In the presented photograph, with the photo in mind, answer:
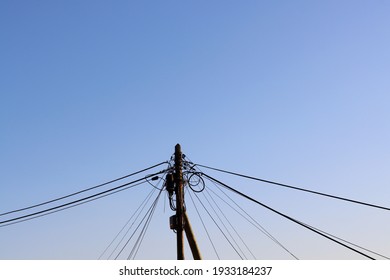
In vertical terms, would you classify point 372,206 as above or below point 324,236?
above

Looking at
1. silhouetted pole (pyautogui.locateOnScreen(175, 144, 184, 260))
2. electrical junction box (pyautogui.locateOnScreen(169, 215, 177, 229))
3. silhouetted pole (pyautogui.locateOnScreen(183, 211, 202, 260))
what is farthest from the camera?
electrical junction box (pyautogui.locateOnScreen(169, 215, 177, 229))

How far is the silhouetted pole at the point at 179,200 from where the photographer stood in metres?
13.5

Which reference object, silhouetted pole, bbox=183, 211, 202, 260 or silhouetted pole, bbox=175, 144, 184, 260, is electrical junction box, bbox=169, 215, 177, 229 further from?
silhouetted pole, bbox=183, 211, 202, 260

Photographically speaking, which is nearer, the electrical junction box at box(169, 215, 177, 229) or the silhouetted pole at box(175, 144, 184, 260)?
the silhouetted pole at box(175, 144, 184, 260)

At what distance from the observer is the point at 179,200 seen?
574 inches

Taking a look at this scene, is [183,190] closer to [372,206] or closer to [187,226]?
[187,226]

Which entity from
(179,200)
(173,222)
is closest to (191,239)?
(173,222)

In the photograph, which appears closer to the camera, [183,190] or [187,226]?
[187,226]

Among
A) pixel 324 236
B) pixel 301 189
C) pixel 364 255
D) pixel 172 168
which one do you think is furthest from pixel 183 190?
pixel 364 255

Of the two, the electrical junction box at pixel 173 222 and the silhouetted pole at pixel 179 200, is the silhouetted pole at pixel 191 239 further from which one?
the electrical junction box at pixel 173 222

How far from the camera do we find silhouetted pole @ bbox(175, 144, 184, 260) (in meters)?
13.5

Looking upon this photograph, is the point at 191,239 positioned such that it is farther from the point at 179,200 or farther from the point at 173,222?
the point at 179,200

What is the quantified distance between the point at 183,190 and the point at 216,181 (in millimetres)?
1615
